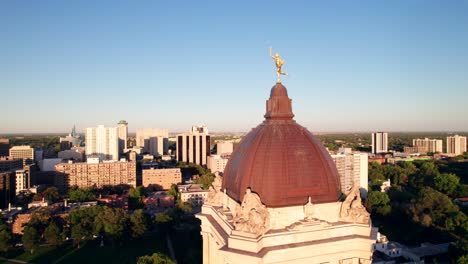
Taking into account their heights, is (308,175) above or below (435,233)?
above

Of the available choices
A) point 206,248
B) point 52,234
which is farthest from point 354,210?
point 52,234

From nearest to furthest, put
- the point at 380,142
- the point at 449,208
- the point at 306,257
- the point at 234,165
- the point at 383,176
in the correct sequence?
the point at 306,257 → the point at 234,165 → the point at 449,208 → the point at 383,176 → the point at 380,142

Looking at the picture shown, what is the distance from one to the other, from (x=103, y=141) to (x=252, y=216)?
118936 mm

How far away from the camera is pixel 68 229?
57156 mm

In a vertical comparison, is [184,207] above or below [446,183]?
below

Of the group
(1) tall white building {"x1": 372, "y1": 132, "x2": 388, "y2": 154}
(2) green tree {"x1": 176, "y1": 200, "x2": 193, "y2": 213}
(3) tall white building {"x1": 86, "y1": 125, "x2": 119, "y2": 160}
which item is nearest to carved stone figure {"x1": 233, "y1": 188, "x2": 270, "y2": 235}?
(2) green tree {"x1": 176, "y1": 200, "x2": 193, "y2": 213}

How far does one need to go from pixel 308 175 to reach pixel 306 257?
3.67m

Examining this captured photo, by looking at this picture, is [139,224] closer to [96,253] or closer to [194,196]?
[96,253]

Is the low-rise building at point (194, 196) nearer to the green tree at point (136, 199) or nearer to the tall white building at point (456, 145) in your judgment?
the green tree at point (136, 199)

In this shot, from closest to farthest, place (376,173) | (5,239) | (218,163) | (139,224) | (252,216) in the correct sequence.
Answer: (252,216) < (5,239) < (139,224) < (376,173) < (218,163)

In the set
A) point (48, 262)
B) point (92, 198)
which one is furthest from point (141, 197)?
point (48, 262)

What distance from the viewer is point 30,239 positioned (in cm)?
5081

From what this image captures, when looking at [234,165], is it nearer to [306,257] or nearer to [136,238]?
[306,257]

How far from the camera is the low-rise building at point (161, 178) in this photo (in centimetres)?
9569
